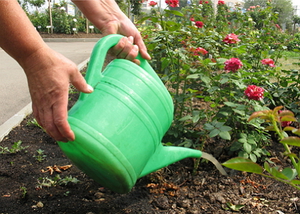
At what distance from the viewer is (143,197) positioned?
150cm

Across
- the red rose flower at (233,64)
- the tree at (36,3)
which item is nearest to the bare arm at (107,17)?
the red rose flower at (233,64)

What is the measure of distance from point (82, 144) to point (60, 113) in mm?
117

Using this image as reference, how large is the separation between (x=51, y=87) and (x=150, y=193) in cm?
85

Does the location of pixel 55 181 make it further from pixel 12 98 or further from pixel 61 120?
pixel 12 98

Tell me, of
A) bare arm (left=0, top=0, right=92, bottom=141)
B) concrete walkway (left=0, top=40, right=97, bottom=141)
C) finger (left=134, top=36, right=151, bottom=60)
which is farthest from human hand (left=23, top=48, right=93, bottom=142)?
concrete walkway (left=0, top=40, right=97, bottom=141)

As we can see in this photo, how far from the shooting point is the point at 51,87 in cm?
92

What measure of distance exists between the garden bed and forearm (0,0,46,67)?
2.52 ft

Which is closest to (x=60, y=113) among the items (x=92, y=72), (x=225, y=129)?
(x=92, y=72)

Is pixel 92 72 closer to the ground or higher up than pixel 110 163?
higher up

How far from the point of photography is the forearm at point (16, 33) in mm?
902

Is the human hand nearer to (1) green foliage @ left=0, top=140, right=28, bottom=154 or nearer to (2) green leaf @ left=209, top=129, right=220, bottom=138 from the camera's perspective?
(2) green leaf @ left=209, top=129, right=220, bottom=138

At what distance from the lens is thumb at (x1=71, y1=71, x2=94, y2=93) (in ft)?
3.14

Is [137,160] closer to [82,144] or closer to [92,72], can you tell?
[82,144]

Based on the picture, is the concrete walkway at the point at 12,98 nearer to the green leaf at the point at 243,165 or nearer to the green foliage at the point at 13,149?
the green foliage at the point at 13,149
